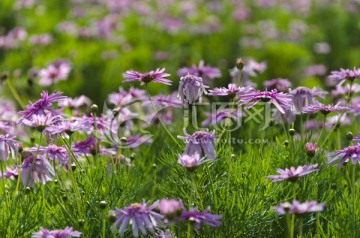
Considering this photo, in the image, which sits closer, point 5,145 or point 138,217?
point 138,217

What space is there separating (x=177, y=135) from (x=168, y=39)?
501cm

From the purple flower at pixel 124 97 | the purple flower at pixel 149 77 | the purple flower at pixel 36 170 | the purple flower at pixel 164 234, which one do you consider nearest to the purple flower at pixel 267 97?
the purple flower at pixel 149 77

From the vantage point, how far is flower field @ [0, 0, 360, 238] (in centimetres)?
224

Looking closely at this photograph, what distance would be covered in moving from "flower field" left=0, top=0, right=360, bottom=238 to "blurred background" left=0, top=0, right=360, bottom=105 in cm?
2

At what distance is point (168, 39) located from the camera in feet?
23.7

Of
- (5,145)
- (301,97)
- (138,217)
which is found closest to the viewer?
(138,217)

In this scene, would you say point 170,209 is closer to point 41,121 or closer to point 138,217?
point 138,217

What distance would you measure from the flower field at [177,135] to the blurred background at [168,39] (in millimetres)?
23

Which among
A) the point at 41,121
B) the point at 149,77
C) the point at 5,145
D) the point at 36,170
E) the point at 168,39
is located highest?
the point at 149,77

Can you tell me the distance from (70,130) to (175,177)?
0.47 metres

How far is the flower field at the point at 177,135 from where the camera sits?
7.35ft

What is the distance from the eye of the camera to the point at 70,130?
231 cm

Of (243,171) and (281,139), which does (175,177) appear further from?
(281,139)

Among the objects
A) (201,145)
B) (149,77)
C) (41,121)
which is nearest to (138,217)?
(201,145)
